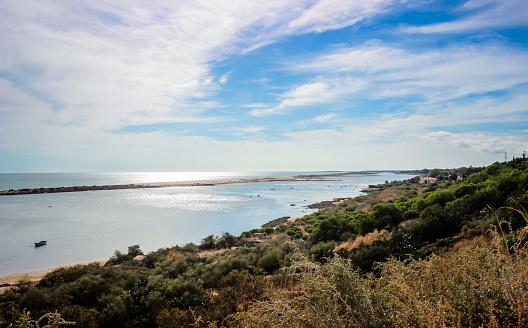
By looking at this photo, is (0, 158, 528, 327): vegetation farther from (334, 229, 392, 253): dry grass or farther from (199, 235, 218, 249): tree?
(199, 235, 218, 249): tree

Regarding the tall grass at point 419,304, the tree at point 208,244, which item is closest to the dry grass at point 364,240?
the tall grass at point 419,304

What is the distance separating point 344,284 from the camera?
2.88m

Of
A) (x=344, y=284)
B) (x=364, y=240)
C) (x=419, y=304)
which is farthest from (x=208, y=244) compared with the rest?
(x=419, y=304)

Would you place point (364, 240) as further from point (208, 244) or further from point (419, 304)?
point (208, 244)

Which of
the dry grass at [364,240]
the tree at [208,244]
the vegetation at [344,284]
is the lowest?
the tree at [208,244]

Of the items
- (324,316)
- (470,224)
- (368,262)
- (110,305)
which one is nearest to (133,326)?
(110,305)

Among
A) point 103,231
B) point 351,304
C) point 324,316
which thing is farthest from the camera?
point 103,231

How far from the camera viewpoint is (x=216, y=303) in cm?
656

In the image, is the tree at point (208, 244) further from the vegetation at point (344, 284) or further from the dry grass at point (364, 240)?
the dry grass at point (364, 240)

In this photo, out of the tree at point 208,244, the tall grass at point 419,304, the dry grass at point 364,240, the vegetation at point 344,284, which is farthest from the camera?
the tree at point 208,244

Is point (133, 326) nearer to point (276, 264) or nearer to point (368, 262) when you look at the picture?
point (276, 264)

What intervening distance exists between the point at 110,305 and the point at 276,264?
648cm

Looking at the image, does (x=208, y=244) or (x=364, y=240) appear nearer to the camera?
(x=364, y=240)

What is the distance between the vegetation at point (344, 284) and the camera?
252 centimetres
